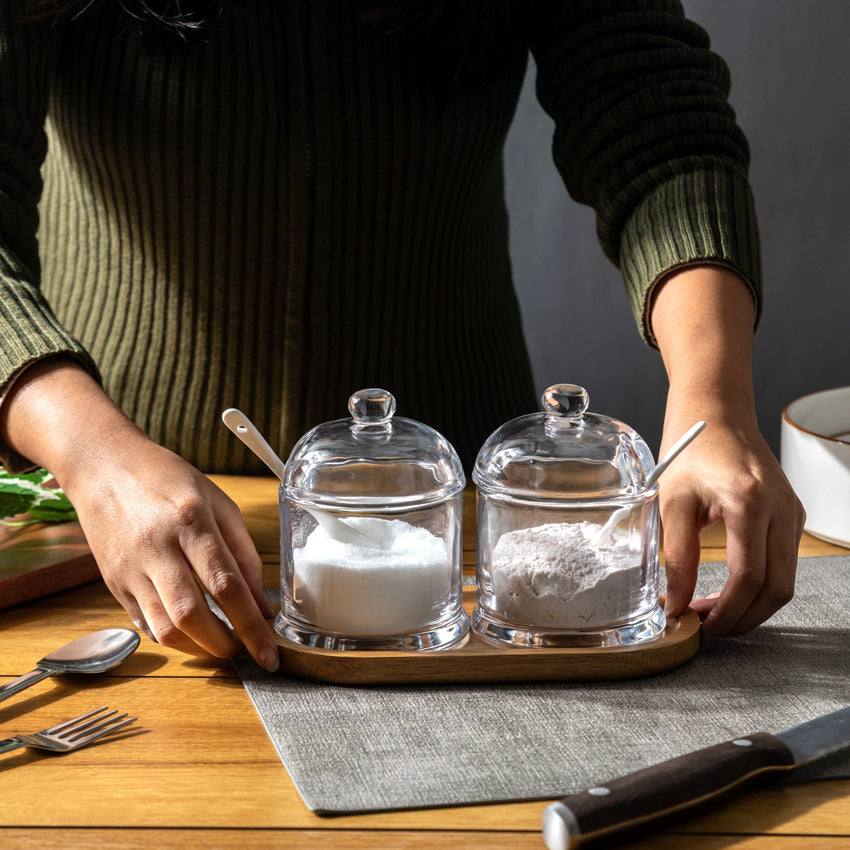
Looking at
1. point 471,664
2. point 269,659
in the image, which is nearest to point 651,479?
point 471,664

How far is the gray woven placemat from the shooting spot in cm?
60

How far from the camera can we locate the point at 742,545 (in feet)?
2.51

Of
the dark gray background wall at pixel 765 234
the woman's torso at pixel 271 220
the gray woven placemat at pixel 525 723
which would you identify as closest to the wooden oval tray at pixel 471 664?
the gray woven placemat at pixel 525 723

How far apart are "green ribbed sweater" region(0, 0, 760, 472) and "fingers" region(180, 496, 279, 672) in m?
0.40

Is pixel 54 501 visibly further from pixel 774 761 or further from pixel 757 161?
pixel 757 161

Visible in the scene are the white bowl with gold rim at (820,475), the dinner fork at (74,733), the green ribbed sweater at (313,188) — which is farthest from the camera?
the green ribbed sweater at (313,188)

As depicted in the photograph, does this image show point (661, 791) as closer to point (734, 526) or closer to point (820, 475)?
point (734, 526)

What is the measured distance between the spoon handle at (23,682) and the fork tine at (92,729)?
0.07m

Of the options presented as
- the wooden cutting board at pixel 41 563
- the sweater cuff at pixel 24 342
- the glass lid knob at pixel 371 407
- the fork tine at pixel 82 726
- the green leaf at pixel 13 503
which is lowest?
the fork tine at pixel 82 726

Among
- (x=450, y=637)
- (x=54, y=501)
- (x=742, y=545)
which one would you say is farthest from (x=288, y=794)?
(x=54, y=501)

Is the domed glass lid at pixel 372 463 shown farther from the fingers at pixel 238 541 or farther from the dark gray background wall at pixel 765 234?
the dark gray background wall at pixel 765 234

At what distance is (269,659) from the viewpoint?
718 mm

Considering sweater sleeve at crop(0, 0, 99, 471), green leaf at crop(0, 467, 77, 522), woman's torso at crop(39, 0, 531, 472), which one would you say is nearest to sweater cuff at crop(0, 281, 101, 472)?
sweater sleeve at crop(0, 0, 99, 471)

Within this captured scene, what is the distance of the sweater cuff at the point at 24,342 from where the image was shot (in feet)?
2.77
